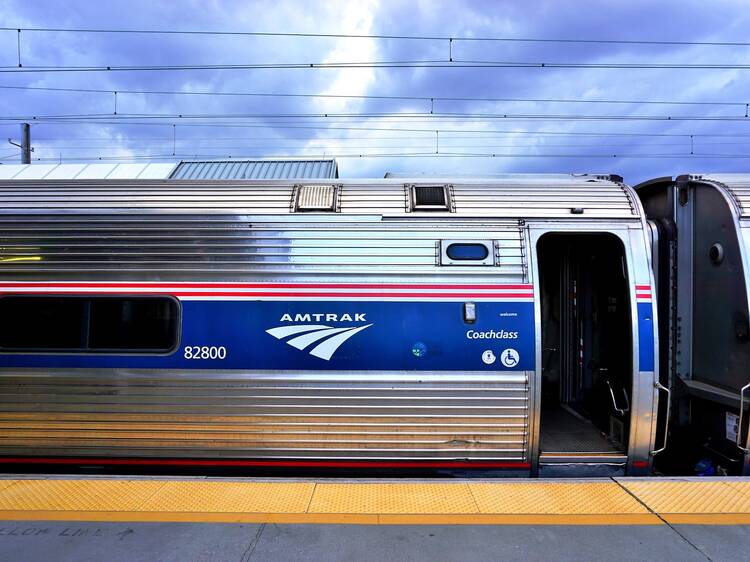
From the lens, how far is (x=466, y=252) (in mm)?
4398

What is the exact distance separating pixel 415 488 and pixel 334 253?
1.92m

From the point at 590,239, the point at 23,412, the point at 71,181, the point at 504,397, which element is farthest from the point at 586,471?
the point at 71,181

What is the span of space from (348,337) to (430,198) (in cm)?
140

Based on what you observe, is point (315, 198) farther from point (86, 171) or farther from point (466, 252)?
point (86, 171)

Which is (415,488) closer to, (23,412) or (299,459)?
(299,459)

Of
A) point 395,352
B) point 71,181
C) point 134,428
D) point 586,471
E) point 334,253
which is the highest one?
point 71,181

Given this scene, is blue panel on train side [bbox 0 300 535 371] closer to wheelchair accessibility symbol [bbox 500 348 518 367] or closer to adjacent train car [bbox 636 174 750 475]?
wheelchair accessibility symbol [bbox 500 348 518 367]

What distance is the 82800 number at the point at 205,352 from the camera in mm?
4312

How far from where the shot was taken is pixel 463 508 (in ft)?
11.3

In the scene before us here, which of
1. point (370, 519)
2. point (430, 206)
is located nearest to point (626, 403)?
point (430, 206)

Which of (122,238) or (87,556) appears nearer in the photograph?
(87,556)

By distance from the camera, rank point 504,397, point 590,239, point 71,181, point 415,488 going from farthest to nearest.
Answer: point 590,239, point 71,181, point 504,397, point 415,488

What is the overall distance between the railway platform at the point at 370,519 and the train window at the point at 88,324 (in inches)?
41.3

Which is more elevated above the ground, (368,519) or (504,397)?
(504,397)
